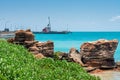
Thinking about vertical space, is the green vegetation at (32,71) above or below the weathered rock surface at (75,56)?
above

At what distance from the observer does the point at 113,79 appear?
109 ft

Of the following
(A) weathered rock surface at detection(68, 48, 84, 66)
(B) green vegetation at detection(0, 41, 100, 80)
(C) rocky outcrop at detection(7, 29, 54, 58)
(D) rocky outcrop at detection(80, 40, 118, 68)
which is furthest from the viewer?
(D) rocky outcrop at detection(80, 40, 118, 68)

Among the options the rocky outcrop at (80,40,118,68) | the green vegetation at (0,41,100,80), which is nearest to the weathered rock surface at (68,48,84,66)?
the rocky outcrop at (80,40,118,68)

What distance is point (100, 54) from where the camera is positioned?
40094mm

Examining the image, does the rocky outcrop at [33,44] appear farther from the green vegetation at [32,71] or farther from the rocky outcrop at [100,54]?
the green vegetation at [32,71]

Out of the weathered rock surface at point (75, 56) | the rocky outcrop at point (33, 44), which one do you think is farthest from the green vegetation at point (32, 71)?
the weathered rock surface at point (75, 56)

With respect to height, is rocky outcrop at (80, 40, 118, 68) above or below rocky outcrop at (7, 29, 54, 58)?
below

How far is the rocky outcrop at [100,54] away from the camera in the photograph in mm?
39906

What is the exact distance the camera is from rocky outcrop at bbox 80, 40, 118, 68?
39.9m

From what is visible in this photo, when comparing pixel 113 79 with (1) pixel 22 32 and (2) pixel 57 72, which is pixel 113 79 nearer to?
(1) pixel 22 32

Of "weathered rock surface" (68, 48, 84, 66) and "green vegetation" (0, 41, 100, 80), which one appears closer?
"green vegetation" (0, 41, 100, 80)

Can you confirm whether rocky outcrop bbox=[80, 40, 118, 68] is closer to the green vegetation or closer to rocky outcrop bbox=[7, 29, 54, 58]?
rocky outcrop bbox=[7, 29, 54, 58]

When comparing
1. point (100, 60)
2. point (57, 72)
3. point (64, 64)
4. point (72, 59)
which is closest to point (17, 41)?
point (72, 59)

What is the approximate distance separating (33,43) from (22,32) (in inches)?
65.9
